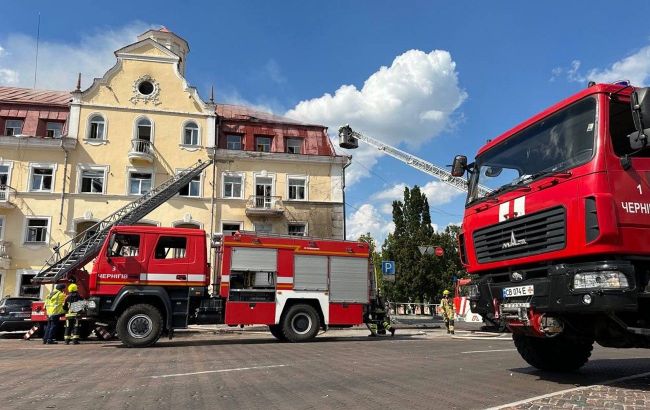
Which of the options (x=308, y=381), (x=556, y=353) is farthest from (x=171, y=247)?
(x=556, y=353)

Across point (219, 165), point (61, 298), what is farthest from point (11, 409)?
point (219, 165)

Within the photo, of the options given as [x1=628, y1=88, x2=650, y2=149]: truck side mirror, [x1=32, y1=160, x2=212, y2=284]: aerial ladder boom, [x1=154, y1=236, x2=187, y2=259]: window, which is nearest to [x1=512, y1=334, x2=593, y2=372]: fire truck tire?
[x1=628, y1=88, x2=650, y2=149]: truck side mirror

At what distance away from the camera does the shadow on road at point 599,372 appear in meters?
7.04

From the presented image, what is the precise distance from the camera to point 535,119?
7.00 m

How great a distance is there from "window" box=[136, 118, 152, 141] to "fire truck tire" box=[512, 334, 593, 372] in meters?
26.2

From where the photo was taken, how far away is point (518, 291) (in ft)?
21.0

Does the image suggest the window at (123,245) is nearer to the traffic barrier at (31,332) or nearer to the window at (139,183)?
the traffic barrier at (31,332)

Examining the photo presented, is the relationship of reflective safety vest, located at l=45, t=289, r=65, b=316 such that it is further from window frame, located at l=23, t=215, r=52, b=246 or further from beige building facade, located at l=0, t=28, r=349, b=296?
window frame, located at l=23, t=215, r=52, b=246

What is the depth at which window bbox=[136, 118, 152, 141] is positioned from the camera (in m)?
29.6

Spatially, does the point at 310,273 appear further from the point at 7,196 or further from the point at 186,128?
the point at 7,196

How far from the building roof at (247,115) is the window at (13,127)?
1130 cm

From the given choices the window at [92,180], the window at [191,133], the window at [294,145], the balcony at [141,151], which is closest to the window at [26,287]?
the window at [92,180]

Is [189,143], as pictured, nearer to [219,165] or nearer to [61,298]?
[219,165]

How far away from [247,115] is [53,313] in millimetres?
21496
